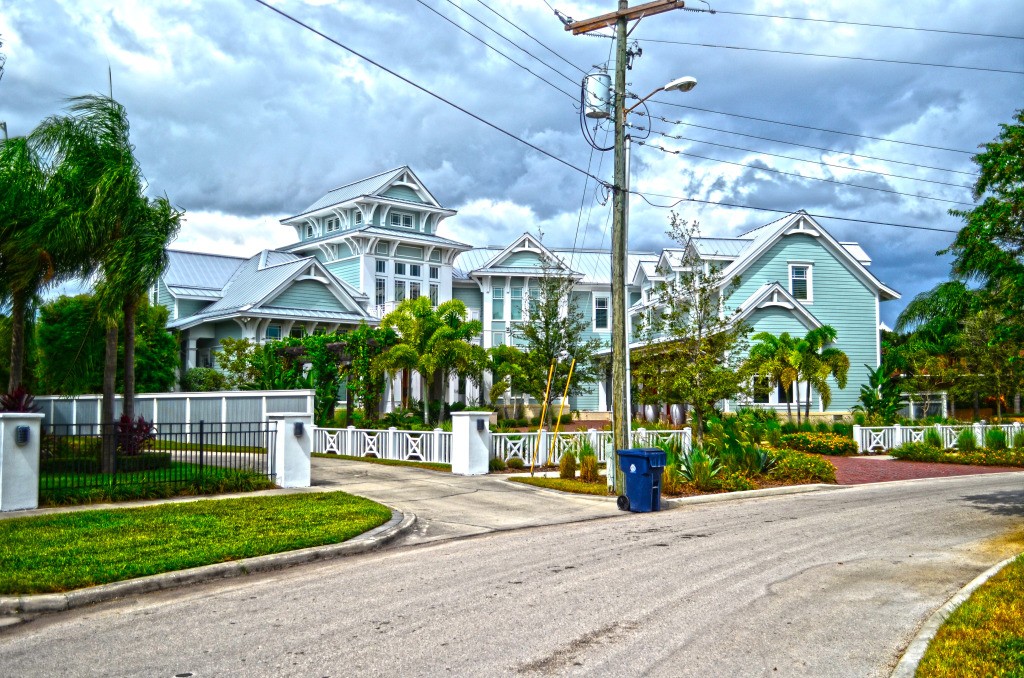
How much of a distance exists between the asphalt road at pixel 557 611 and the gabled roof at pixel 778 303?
24.7 metres

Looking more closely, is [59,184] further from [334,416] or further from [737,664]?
[737,664]

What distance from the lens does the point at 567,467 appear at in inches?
831

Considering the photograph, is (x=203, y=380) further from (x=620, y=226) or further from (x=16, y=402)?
(x=620, y=226)

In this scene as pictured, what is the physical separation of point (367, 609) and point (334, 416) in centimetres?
2667

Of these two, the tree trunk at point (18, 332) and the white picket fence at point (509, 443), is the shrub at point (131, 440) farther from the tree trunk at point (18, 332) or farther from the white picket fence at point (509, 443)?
the white picket fence at point (509, 443)

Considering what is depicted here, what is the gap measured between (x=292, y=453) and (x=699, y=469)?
8.75 meters

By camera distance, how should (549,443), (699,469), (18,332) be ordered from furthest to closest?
(549,443) < (18,332) < (699,469)

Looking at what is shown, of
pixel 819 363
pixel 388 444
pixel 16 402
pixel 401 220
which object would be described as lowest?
pixel 388 444

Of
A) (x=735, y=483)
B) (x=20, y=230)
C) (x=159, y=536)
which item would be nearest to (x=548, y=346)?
(x=735, y=483)

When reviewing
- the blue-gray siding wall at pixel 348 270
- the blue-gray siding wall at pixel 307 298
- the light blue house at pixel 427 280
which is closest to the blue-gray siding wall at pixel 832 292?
the light blue house at pixel 427 280

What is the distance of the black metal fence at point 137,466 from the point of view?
15.9 metres

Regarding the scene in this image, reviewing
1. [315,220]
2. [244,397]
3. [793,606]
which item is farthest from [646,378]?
[315,220]

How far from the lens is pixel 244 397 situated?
2644cm

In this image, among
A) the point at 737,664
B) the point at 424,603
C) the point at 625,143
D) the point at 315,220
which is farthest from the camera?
the point at 315,220
